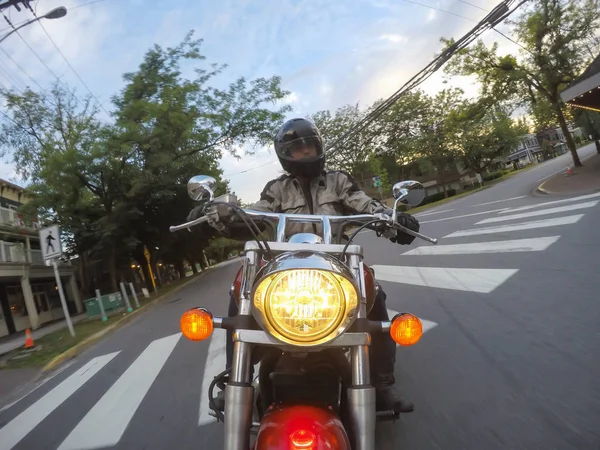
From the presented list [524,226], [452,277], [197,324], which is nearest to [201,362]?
[197,324]

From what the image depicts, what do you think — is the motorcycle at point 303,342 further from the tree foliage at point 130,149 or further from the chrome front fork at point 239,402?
the tree foliage at point 130,149

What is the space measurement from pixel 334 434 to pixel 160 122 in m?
16.2

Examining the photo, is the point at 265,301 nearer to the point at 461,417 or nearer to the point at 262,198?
the point at 262,198

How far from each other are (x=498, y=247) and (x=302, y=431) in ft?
23.0

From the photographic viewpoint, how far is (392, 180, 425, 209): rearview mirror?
2.14 meters

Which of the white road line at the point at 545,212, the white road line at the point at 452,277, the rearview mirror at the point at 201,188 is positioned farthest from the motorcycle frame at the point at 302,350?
the white road line at the point at 545,212

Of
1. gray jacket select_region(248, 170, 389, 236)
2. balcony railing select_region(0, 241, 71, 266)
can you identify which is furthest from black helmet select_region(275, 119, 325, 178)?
balcony railing select_region(0, 241, 71, 266)

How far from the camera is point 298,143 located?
2.52 meters

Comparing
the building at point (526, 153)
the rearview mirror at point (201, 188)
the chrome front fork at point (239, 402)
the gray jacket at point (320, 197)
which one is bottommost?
the chrome front fork at point (239, 402)

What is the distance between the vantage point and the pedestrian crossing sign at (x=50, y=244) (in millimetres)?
9469

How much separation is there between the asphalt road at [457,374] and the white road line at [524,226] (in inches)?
40.1

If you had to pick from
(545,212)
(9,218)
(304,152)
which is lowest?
(545,212)

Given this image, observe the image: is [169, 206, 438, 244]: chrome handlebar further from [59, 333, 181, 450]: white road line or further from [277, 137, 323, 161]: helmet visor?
[59, 333, 181, 450]: white road line

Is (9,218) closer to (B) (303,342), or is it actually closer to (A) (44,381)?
(A) (44,381)
